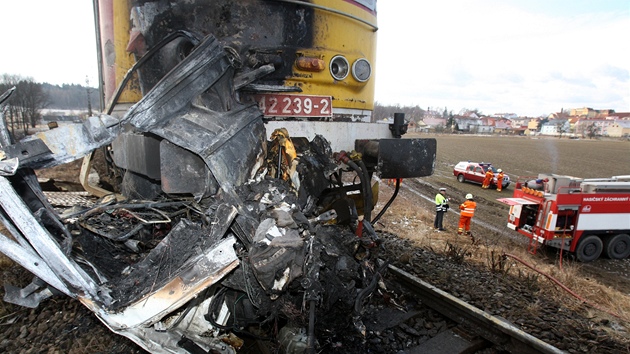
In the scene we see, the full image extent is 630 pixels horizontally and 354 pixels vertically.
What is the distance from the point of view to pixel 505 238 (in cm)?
1134

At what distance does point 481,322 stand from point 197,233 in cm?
252

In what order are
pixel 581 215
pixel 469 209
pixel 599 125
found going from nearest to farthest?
pixel 581 215 → pixel 469 209 → pixel 599 125

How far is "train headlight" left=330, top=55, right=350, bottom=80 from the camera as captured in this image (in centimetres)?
386

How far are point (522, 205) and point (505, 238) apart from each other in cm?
178

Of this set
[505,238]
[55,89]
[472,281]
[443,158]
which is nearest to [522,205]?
[505,238]

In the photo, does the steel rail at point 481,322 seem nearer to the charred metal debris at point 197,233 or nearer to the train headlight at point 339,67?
the charred metal debris at point 197,233

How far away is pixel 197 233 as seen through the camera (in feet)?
8.57

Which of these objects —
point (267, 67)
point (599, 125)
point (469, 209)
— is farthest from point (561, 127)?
point (267, 67)

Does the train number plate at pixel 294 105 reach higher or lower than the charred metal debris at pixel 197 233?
higher

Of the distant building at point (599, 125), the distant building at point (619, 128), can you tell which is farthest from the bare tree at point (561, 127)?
the distant building at point (619, 128)

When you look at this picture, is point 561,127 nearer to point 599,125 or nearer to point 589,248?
point 599,125

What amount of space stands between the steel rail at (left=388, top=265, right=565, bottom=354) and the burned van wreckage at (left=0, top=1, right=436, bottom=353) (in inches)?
33.8

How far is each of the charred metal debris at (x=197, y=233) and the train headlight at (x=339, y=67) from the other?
41.5 inches

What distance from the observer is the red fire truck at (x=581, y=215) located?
8.98 meters
